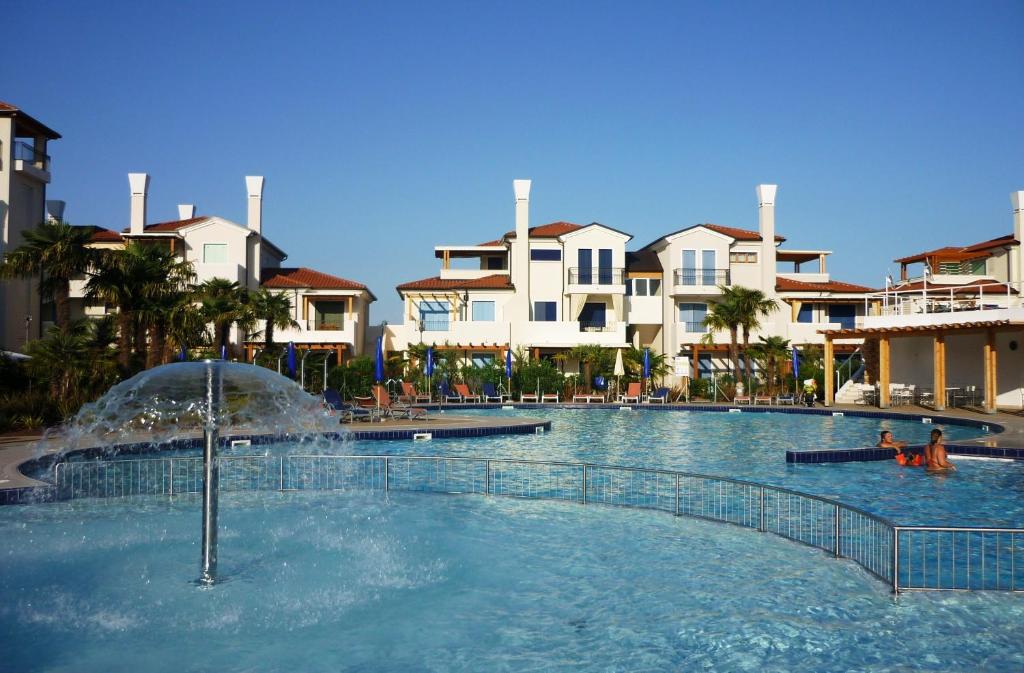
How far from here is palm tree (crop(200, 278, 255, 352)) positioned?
3025cm

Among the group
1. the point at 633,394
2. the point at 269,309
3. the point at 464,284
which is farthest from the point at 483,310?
the point at 269,309

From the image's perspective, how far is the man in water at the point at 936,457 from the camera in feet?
51.1

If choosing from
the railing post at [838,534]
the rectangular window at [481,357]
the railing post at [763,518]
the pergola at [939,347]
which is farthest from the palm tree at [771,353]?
the railing post at [838,534]

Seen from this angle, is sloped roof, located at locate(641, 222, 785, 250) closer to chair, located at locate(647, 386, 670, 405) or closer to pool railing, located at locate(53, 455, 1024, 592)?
chair, located at locate(647, 386, 670, 405)

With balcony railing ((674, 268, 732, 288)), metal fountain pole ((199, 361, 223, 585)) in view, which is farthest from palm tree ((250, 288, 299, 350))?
metal fountain pole ((199, 361, 223, 585))

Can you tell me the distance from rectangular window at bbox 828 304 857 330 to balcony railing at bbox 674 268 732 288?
22.2 feet

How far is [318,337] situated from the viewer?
40.5 meters

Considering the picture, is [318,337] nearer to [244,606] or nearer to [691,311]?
[691,311]

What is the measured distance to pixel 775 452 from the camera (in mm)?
18828

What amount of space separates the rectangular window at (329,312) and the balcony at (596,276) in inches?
472

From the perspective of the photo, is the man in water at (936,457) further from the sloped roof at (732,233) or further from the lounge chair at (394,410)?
the sloped roof at (732,233)

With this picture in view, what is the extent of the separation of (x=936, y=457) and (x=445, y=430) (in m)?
10.7

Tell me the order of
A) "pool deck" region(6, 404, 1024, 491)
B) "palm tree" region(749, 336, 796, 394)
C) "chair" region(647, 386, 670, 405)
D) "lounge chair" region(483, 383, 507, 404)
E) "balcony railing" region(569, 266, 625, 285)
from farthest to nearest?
"balcony railing" region(569, 266, 625, 285) < "palm tree" region(749, 336, 796, 394) < "chair" region(647, 386, 670, 405) < "lounge chair" region(483, 383, 507, 404) < "pool deck" region(6, 404, 1024, 491)

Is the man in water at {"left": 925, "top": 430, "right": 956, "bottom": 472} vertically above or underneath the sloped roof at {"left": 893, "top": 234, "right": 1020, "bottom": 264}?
underneath
